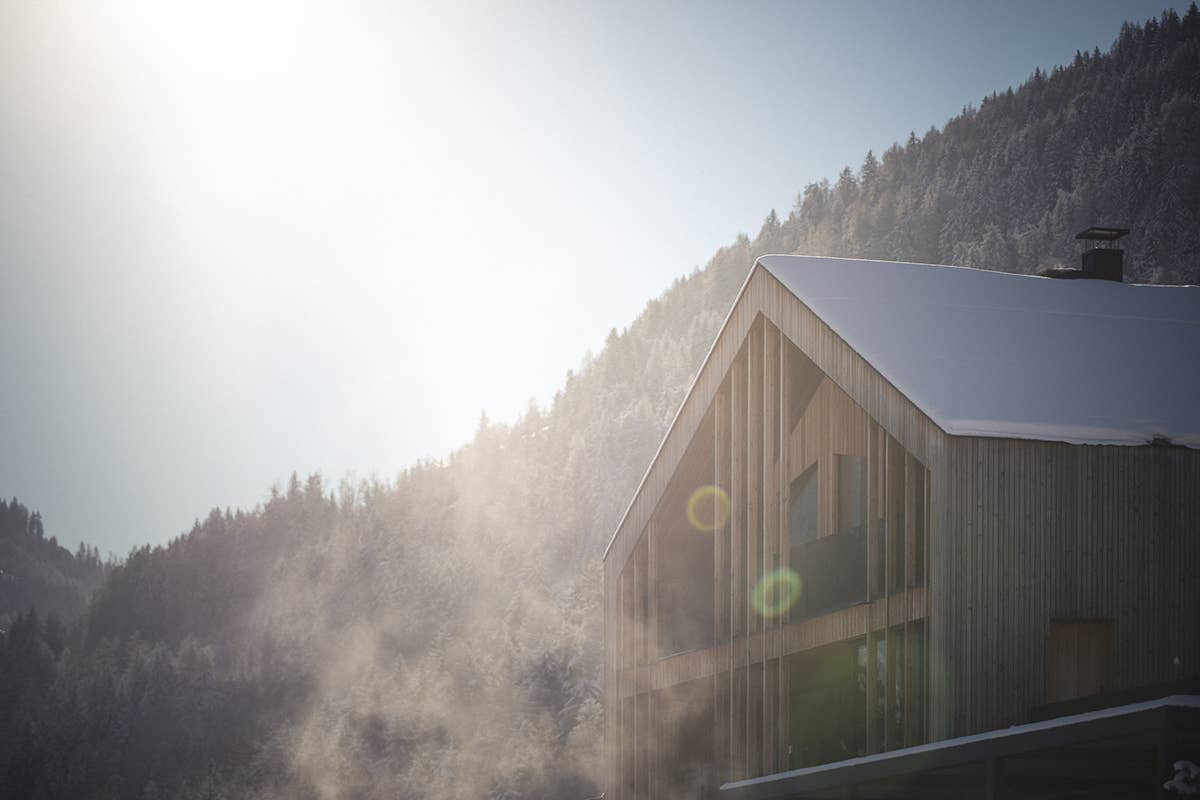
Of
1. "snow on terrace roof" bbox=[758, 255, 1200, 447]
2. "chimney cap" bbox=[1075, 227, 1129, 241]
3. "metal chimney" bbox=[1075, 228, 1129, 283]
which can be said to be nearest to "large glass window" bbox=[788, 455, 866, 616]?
"snow on terrace roof" bbox=[758, 255, 1200, 447]

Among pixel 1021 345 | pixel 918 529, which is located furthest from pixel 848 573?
pixel 1021 345

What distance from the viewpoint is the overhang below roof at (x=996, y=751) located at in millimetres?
7406

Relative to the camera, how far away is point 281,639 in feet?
385

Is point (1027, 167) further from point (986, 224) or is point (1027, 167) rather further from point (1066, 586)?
point (1066, 586)

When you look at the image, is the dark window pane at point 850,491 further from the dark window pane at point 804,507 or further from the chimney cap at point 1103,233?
the chimney cap at point 1103,233

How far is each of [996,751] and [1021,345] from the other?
7.57 metres

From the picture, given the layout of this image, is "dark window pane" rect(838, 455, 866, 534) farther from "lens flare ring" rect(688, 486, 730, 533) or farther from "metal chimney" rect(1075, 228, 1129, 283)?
"metal chimney" rect(1075, 228, 1129, 283)

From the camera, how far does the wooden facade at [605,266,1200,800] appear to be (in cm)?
1241

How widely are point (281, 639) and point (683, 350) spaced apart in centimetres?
4604

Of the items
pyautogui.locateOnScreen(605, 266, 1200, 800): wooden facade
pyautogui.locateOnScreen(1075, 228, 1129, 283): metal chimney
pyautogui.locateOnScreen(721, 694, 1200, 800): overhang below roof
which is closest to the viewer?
pyautogui.locateOnScreen(721, 694, 1200, 800): overhang below roof

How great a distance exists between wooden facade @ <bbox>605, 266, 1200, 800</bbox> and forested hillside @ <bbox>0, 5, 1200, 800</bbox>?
51.8 m

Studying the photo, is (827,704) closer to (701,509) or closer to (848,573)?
(848,573)

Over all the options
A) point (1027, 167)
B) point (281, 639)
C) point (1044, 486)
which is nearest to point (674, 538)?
point (1044, 486)

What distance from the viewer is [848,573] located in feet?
48.8
